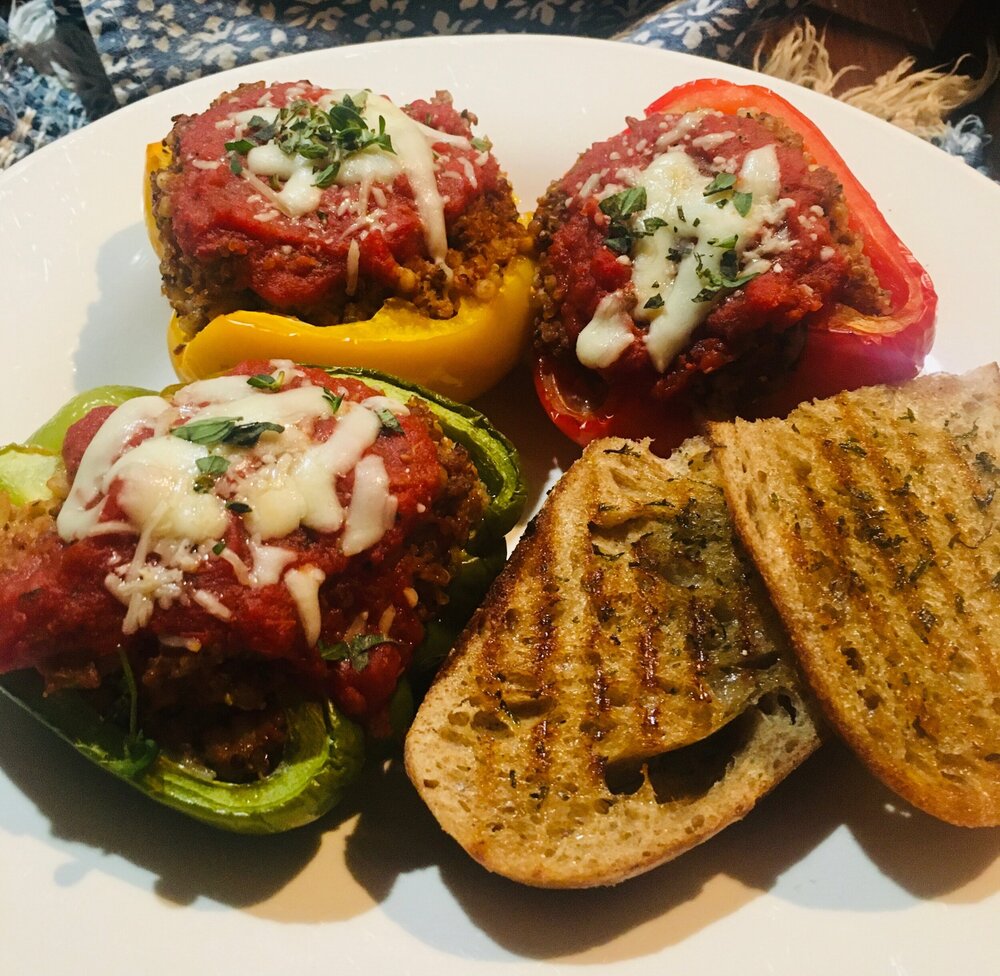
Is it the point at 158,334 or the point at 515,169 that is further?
the point at 515,169

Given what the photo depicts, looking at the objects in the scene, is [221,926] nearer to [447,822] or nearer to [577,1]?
[447,822]

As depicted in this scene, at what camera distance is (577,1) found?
181 inches

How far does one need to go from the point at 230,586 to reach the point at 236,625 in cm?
8

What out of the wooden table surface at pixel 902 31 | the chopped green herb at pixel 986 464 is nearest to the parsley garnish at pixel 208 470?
the chopped green herb at pixel 986 464

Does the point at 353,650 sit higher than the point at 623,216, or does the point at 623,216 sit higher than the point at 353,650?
the point at 623,216

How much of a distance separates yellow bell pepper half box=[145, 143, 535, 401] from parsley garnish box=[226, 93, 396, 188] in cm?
40

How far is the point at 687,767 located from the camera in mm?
1982

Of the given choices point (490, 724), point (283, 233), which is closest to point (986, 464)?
point (490, 724)

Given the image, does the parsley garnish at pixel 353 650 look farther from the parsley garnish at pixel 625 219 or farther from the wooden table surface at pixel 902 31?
the wooden table surface at pixel 902 31

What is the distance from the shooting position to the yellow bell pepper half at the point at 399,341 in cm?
244

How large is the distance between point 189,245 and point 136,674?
3.93ft

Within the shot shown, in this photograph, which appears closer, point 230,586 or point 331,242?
point 230,586

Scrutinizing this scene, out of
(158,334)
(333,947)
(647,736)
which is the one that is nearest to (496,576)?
(647,736)

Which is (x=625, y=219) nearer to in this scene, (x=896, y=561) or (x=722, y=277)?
(x=722, y=277)
